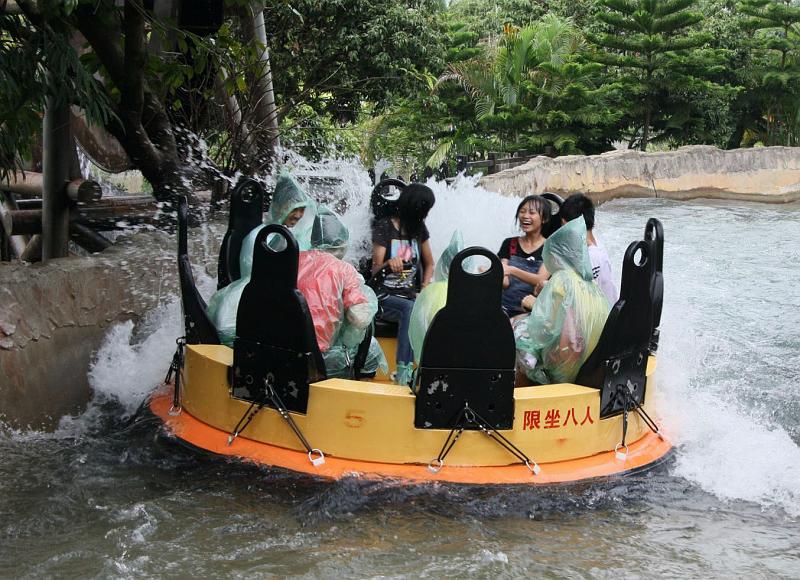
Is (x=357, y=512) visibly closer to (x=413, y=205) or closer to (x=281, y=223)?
(x=281, y=223)

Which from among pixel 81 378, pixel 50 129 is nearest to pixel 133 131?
pixel 50 129

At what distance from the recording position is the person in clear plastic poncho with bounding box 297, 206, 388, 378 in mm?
4027

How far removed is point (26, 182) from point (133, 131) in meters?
2.31

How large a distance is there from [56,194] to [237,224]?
182 cm

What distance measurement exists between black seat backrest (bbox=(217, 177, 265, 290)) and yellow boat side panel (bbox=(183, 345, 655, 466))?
46.5 inches

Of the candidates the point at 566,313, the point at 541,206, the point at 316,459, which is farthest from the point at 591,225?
the point at 316,459

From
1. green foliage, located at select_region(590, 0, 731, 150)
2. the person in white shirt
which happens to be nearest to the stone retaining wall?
the person in white shirt

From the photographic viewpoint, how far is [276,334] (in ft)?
12.6

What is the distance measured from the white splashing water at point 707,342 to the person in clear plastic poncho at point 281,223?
39.8 inches

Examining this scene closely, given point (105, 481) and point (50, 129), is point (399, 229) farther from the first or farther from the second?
point (50, 129)

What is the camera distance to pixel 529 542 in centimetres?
362

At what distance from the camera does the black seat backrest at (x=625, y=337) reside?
12.6 feet

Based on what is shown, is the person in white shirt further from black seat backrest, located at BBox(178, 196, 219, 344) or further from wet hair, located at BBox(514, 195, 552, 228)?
black seat backrest, located at BBox(178, 196, 219, 344)

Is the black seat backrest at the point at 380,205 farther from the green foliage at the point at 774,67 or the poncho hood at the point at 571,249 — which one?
the green foliage at the point at 774,67
